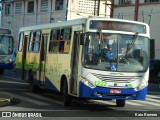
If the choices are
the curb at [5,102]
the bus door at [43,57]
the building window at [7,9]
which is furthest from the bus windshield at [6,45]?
the building window at [7,9]

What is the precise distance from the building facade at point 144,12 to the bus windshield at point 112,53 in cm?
2847

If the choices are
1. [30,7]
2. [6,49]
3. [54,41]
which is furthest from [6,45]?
[30,7]

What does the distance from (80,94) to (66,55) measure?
2118 mm

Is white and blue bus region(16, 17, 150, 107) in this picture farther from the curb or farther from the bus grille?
the curb

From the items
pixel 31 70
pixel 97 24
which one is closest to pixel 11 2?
pixel 31 70

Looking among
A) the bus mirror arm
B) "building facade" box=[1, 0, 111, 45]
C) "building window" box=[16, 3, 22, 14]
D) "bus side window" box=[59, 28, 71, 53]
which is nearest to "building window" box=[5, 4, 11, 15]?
"building facade" box=[1, 0, 111, 45]

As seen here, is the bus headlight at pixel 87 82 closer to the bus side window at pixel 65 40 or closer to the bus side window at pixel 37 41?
the bus side window at pixel 65 40

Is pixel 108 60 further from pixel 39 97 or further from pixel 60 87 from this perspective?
pixel 39 97

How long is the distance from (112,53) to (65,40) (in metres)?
2.42

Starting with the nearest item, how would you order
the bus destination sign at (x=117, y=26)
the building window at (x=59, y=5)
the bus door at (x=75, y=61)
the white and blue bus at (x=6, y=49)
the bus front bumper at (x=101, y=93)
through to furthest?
the bus front bumper at (x=101, y=93), the bus destination sign at (x=117, y=26), the bus door at (x=75, y=61), the white and blue bus at (x=6, y=49), the building window at (x=59, y=5)

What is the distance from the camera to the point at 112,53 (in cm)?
1495

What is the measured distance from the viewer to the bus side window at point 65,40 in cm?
1645

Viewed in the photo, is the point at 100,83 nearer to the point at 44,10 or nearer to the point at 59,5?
the point at 59,5

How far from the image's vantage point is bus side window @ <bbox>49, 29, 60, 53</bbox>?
17.7 metres
